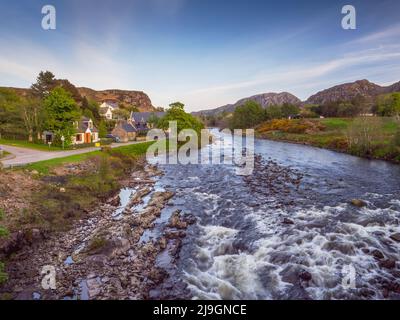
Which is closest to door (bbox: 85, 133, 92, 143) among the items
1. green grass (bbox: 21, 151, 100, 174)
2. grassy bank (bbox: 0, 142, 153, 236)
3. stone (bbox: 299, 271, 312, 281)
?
grassy bank (bbox: 0, 142, 153, 236)

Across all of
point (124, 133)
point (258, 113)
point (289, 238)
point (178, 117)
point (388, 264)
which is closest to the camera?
point (388, 264)

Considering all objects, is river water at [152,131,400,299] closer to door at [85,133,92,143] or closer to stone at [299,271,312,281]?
stone at [299,271,312,281]

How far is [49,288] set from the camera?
1052cm

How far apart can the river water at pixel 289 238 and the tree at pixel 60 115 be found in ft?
69.2

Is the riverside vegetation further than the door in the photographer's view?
No

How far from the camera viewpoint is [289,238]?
50.1 feet

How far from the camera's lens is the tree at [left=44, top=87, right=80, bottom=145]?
124 ft

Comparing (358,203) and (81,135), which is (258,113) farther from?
(358,203)

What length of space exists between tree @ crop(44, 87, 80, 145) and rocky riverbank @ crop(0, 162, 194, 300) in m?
24.5

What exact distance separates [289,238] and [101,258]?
10.7 m

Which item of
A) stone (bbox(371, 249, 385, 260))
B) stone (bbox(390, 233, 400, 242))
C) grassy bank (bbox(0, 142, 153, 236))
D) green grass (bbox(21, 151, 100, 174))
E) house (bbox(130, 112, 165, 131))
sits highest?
house (bbox(130, 112, 165, 131))

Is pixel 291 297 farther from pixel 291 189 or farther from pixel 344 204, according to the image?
pixel 291 189

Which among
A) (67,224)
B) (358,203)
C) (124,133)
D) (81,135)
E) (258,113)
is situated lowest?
(67,224)

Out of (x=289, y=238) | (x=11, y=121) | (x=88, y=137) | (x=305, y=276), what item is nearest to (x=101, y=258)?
(x=305, y=276)
